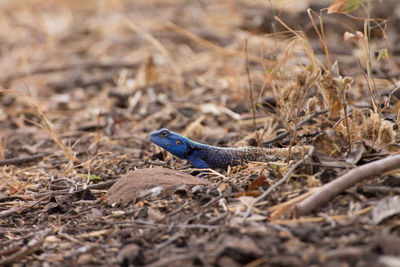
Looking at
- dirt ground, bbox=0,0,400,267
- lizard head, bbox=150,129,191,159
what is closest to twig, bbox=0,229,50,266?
dirt ground, bbox=0,0,400,267

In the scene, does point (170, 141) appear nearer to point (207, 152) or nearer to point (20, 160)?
point (207, 152)

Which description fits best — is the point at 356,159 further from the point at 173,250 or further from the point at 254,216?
the point at 173,250

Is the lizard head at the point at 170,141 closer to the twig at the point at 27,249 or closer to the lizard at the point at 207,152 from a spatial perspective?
the lizard at the point at 207,152

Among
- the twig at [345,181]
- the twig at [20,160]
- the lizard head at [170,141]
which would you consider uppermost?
the twig at [345,181]

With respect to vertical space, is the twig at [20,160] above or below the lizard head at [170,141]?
below

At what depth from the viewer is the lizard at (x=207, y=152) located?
3.54 metres

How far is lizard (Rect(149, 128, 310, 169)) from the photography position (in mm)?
3543

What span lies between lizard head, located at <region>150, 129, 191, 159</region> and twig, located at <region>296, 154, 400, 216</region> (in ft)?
4.55

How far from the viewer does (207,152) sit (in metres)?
3.71

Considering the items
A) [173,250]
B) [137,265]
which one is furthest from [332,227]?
[137,265]

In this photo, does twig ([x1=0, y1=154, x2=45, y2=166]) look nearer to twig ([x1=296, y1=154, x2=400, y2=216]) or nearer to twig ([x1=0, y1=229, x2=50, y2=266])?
twig ([x1=0, y1=229, x2=50, y2=266])

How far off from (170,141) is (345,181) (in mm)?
1548

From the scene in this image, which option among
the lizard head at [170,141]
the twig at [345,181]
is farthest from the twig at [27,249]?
the twig at [345,181]

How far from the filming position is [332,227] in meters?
2.39
